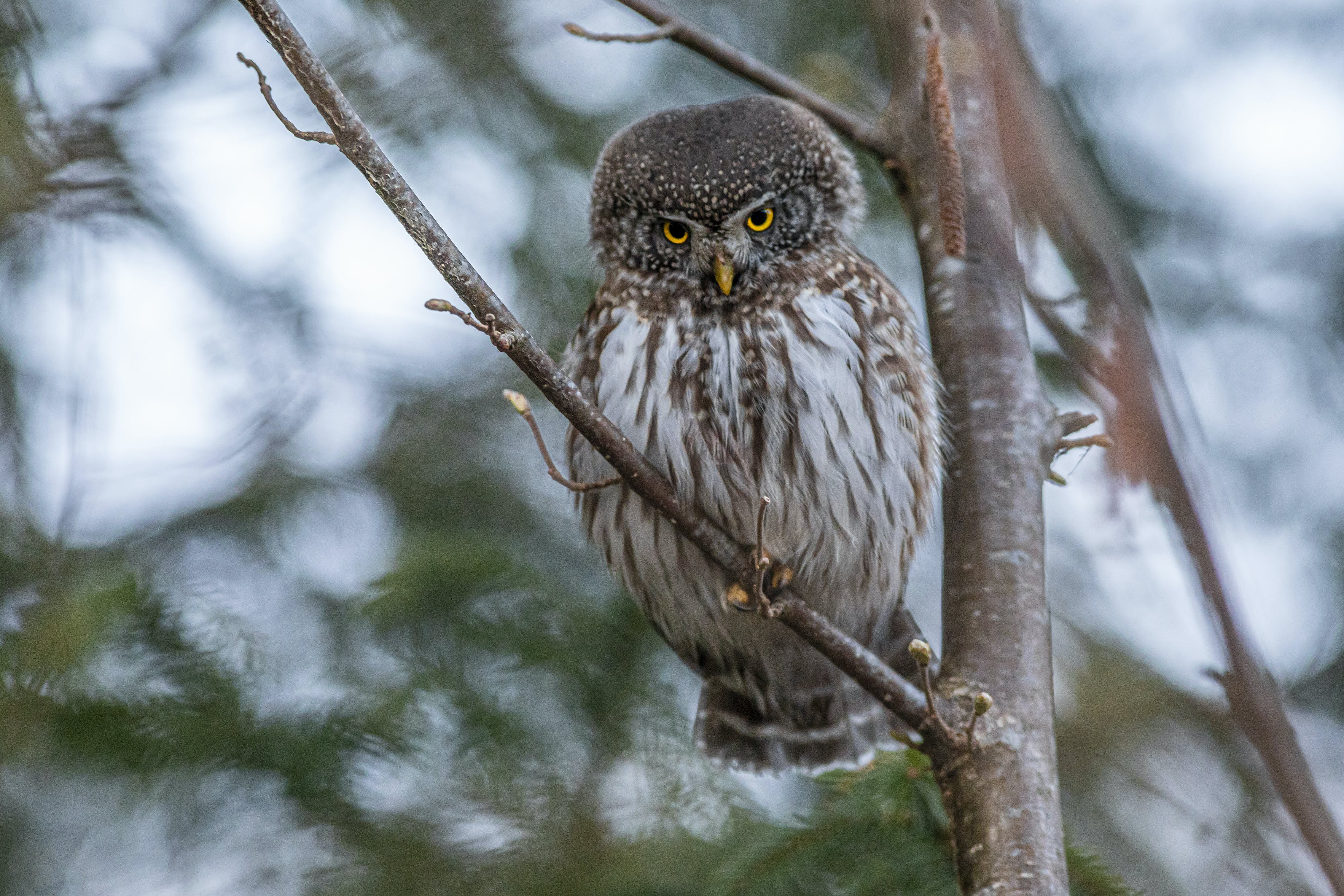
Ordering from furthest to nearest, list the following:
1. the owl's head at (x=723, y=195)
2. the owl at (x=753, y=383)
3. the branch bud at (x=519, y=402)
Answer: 1. the owl's head at (x=723, y=195)
2. the owl at (x=753, y=383)
3. the branch bud at (x=519, y=402)

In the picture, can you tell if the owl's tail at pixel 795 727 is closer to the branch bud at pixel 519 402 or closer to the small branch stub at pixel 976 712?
the small branch stub at pixel 976 712

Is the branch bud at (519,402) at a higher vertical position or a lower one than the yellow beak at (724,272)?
higher

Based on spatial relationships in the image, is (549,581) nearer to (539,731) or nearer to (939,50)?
(539,731)

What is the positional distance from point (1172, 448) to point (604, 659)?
A: 2594mm

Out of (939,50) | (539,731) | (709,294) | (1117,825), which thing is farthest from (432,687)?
(1117,825)

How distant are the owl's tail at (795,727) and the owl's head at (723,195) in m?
1.24

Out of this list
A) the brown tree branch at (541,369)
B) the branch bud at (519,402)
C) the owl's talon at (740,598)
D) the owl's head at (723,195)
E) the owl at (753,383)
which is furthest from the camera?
the owl's head at (723,195)

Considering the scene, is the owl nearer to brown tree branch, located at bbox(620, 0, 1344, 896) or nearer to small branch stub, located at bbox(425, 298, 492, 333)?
small branch stub, located at bbox(425, 298, 492, 333)

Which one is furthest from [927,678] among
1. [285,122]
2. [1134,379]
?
[285,122]

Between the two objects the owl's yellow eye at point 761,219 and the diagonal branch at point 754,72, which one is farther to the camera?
the owl's yellow eye at point 761,219

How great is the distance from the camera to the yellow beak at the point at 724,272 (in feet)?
9.92

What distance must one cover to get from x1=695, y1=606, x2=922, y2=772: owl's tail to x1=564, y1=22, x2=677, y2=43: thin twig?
179 centimetres

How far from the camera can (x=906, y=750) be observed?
8.56 feet

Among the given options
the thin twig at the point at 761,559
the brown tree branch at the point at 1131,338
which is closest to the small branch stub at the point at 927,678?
the thin twig at the point at 761,559
